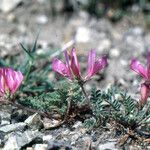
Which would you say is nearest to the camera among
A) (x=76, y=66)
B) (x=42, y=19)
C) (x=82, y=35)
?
(x=76, y=66)

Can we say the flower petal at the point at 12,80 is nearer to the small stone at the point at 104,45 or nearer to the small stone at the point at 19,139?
the small stone at the point at 19,139

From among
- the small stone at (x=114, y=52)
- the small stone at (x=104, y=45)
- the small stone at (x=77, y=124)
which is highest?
the small stone at (x=77, y=124)

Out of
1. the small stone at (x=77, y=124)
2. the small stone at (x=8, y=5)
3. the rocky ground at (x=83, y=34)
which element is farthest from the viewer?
the small stone at (x=8, y=5)

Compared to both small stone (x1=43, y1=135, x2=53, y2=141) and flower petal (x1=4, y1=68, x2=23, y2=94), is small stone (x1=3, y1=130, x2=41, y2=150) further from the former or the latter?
flower petal (x1=4, y1=68, x2=23, y2=94)

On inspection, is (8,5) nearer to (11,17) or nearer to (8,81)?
(11,17)

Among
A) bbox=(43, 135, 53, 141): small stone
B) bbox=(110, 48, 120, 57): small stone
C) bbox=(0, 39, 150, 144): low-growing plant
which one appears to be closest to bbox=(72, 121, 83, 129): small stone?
bbox=(0, 39, 150, 144): low-growing plant

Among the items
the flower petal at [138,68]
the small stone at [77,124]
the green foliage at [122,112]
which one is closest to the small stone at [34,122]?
the small stone at [77,124]

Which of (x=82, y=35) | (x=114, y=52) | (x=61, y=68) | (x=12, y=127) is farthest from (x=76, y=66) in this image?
(x=82, y=35)

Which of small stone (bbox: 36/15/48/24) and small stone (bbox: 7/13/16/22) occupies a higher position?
small stone (bbox: 7/13/16/22)

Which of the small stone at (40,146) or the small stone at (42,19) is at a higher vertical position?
the small stone at (42,19)

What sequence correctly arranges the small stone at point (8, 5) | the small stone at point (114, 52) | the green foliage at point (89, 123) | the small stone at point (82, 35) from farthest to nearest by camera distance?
the small stone at point (8, 5), the small stone at point (82, 35), the small stone at point (114, 52), the green foliage at point (89, 123)
